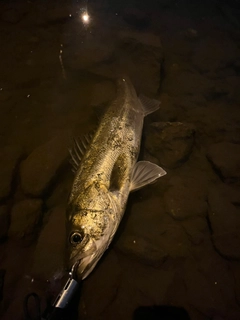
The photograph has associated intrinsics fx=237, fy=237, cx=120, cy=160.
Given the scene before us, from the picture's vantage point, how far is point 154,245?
2957mm

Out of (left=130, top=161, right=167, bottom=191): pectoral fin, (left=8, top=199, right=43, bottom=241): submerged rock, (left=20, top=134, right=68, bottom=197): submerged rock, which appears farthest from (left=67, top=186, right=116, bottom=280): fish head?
(left=20, top=134, right=68, bottom=197): submerged rock

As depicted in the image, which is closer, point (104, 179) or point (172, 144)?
point (104, 179)

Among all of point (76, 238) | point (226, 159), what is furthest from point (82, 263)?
point (226, 159)

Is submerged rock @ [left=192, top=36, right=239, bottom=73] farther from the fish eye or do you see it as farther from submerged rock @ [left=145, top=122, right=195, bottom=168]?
the fish eye

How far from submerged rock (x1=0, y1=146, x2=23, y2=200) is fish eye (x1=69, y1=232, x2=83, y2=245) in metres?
1.61

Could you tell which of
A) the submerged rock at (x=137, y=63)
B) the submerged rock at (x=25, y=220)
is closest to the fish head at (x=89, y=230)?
the submerged rock at (x=25, y=220)

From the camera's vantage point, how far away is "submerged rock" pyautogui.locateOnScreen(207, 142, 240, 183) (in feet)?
11.5

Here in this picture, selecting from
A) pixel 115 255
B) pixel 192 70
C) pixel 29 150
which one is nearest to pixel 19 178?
pixel 29 150

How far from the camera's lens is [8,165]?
3611 millimetres

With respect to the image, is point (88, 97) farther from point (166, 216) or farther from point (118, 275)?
point (118, 275)

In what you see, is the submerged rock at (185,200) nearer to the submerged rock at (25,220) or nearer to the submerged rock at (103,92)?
the submerged rock at (25,220)

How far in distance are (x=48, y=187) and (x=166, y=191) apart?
172 cm

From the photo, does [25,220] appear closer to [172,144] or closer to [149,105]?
[172,144]

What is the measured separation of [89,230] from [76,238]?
0.14 m
